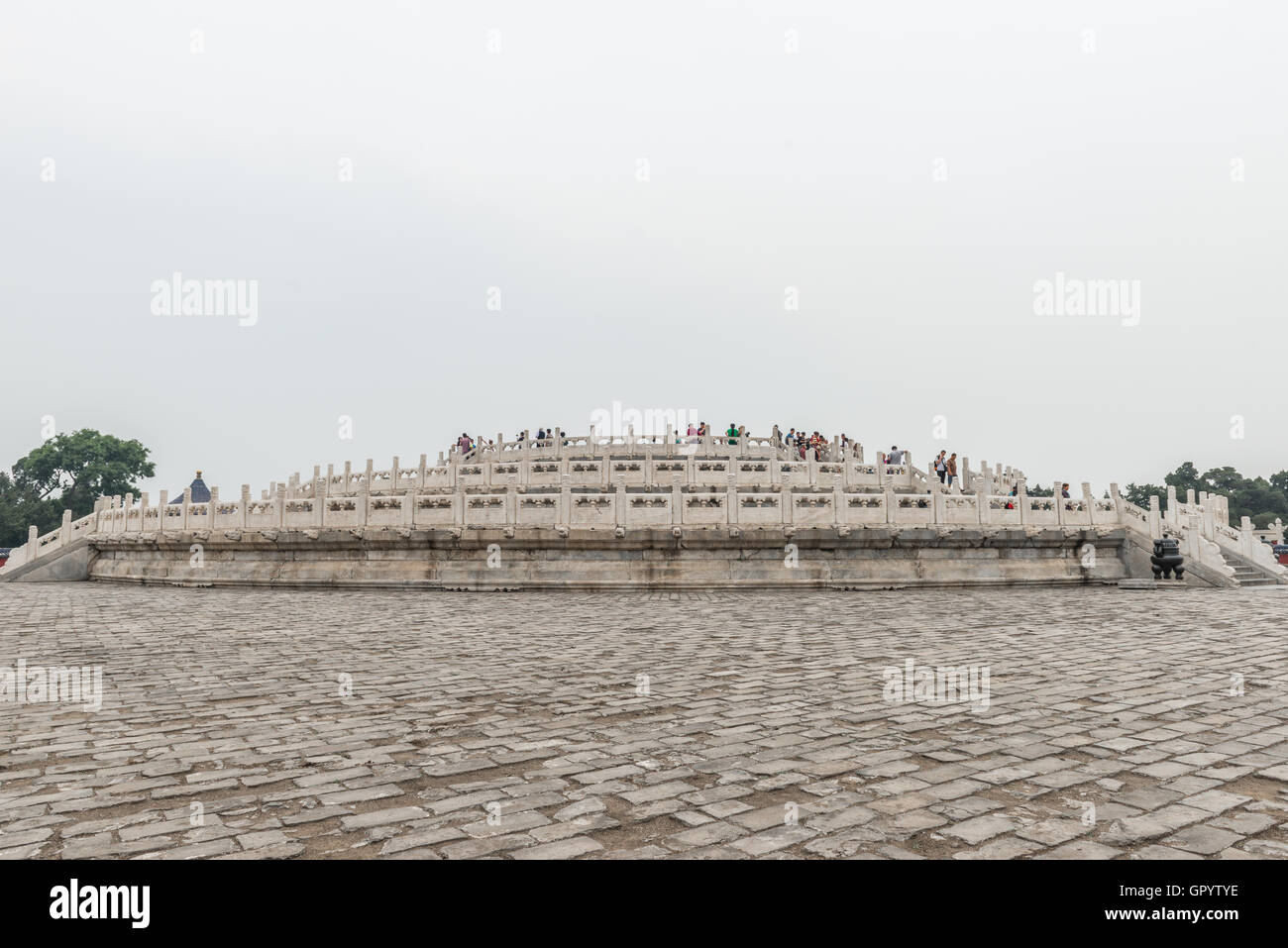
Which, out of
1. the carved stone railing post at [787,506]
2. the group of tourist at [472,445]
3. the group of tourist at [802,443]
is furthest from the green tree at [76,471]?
the carved stone railing post at [787,506]

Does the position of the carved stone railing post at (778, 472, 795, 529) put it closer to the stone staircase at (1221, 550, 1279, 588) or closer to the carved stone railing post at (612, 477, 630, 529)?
the carved stone railing post at (612, 477, 630, 529)

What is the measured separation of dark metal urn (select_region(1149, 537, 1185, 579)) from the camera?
17.8 meters

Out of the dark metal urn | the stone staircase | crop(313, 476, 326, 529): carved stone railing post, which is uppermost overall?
crop(313, 476, 326, 529): carved stone railing post

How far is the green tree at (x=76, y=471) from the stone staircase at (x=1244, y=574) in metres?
72.7

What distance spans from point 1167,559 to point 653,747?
1747 cm

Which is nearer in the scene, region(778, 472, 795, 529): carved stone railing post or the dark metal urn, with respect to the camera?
region(778, 472, 795, 529): carved stone railing post

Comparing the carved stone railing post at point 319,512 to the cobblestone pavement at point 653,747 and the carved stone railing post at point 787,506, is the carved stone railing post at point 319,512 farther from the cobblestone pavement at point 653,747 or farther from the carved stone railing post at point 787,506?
the carved stone railing post at point 787,506

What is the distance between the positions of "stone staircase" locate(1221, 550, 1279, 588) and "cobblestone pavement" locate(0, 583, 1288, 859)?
943 centimetres

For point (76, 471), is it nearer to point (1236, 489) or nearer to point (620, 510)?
point (620, 510)

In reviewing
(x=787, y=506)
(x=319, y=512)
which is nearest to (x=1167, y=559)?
(x=787, y=506)

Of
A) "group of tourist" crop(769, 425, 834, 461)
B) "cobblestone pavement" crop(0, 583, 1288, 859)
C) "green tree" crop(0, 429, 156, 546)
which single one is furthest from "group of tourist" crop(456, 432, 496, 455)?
"green tree" crop(0, 429, 156, 546)

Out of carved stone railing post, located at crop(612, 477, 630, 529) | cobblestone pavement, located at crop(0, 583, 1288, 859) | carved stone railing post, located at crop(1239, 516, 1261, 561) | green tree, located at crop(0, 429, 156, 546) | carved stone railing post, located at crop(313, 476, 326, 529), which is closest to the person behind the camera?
cobblestone pavement, located at crop(0, 583, 1288, 859)

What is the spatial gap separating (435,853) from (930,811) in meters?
2.37
